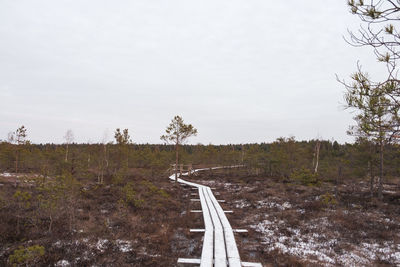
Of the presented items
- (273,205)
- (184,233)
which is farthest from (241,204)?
(184,233)

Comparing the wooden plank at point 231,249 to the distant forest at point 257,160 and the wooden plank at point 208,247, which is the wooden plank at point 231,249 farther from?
the distant forest at point 257,160

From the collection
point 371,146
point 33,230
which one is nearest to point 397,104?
point 33,230

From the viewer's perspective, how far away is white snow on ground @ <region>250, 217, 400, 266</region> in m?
6.87

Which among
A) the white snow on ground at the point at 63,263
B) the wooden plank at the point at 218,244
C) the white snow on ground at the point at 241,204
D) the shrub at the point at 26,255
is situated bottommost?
the white snow on ground at the point at 241,204

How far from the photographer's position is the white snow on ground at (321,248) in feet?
22.5

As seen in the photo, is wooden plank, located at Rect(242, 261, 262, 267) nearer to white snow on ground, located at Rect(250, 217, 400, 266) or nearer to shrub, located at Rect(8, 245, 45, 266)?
white snow on ground, located at Rect(250, 217, 400, 266)

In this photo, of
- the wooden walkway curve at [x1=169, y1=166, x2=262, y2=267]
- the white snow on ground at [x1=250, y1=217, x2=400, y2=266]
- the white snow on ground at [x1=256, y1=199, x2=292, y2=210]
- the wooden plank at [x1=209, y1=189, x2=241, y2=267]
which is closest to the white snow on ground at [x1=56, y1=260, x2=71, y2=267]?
the wooden walkway curve at [x1=169, y1=166, x2=262, y2=267]

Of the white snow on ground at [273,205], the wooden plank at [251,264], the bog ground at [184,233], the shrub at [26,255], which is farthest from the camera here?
the white snow on ground at [273,205]

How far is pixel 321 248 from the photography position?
788 centimetres

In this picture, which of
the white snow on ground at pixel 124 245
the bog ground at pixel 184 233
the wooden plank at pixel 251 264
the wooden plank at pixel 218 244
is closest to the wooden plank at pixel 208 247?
Result: the wooden plank at pixel 218 244

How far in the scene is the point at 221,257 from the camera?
637 cm

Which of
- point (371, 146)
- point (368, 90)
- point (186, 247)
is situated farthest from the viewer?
point (371, 146)

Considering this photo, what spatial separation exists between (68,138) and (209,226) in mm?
43322

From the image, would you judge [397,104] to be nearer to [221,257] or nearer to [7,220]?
[221,257]
